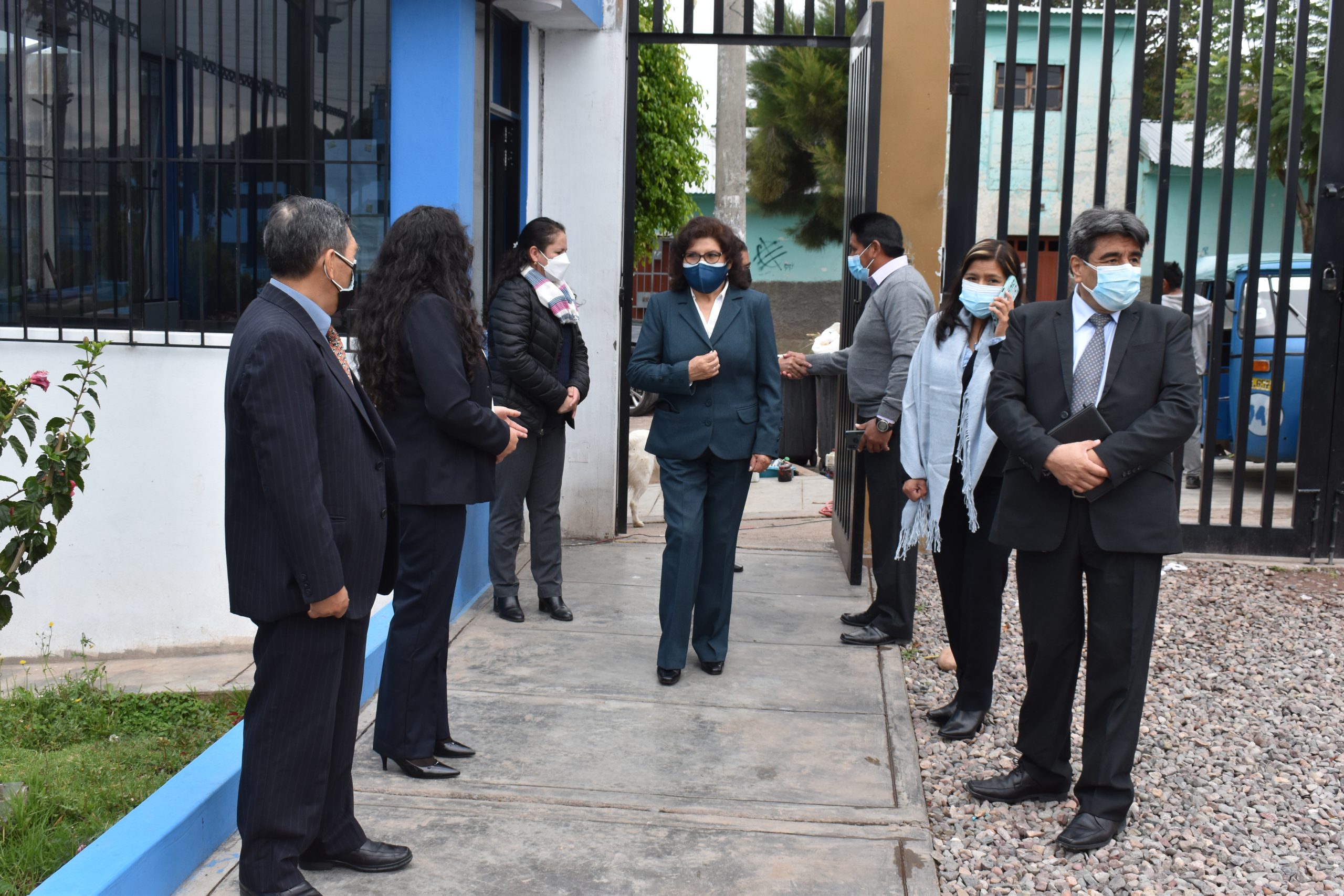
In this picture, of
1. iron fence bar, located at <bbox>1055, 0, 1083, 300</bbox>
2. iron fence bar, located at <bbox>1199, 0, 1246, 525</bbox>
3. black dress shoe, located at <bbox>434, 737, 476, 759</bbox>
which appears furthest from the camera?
iron fence bar, located at <bbox>1199, 0, 1246, 525</bbox>

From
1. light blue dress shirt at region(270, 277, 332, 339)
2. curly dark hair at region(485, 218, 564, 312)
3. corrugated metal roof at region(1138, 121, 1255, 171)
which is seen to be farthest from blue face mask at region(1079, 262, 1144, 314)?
corrugated metal roof at region(1138, 121, 1255, 171)

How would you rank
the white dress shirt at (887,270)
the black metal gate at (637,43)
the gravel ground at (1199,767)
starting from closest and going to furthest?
the gravel ground at (1199,767), the white dress shirt at (887,270), the black metal gate at (637,43)

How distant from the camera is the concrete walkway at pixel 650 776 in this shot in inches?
137

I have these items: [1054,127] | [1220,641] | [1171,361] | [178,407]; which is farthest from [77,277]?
[1054,127]

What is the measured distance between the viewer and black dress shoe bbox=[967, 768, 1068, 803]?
399 centimetres

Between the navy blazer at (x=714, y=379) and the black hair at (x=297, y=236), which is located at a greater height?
the black hair at (x=297, y=236)

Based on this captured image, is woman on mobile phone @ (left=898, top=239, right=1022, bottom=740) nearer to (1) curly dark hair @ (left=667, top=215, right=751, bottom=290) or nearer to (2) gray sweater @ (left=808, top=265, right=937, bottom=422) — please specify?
(2) gray sweater @ (left=808, top=265, right=937, bottom=422)

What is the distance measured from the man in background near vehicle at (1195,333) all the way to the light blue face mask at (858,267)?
11.1 feet

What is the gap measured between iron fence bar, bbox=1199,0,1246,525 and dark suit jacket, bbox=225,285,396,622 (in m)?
5.25

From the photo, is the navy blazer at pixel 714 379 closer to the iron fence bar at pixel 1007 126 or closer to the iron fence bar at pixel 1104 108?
the iron fence bar at pixel 1007 126

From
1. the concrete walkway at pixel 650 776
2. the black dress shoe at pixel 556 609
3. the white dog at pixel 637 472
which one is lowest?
the concrete walkway at pixel 650 776

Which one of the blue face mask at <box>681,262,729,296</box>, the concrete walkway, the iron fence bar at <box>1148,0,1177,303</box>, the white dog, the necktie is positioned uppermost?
the iron fence bar at <box>1148,0,1177,303</box>

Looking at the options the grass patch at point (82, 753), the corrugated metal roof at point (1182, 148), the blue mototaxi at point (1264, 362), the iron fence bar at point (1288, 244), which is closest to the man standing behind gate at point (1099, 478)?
the grass patch at point (82, 753)

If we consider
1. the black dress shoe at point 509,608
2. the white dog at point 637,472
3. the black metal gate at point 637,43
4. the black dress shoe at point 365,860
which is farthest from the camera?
the white dog at point 637,472
